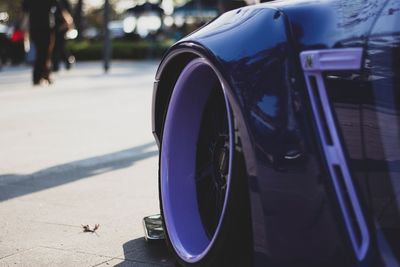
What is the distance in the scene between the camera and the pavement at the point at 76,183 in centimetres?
376

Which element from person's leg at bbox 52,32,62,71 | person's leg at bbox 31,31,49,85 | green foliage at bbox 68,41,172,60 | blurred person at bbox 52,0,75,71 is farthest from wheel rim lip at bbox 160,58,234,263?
green foliage at bbox 68,41,172,60

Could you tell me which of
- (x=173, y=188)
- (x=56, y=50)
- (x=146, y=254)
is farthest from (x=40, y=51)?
(x=173, y=188)

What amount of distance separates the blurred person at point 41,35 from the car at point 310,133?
39.6 ft

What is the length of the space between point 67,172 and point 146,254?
2490 mm

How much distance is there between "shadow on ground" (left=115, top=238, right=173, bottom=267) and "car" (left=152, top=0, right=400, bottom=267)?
27.7 inches

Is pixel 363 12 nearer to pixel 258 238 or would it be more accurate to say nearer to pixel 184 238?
pixel 258 238

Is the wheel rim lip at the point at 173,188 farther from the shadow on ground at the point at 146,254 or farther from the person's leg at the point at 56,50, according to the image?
the person's leg at the point at 56,50

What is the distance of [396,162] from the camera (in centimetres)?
221

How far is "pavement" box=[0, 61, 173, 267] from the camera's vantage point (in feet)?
12.3

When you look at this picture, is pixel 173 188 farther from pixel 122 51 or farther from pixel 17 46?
pixel 122 51

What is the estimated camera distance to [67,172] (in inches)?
237

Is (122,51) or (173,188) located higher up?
(173,188)

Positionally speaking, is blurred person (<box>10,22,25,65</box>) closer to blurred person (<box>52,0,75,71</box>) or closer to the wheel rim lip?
blurred person (<box>52,0,75,71</box>)

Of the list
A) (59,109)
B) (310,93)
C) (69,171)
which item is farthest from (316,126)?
(59,109)
